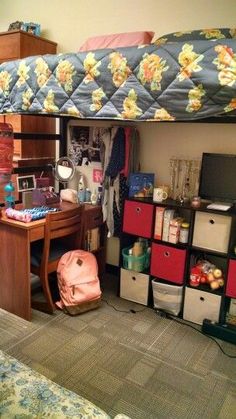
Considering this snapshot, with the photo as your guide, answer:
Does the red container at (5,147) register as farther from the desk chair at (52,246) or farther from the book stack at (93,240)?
the book stack at (93,240)

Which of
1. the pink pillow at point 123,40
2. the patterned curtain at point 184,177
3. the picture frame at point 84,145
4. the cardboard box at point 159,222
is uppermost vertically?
the pink pillow at point 123,40

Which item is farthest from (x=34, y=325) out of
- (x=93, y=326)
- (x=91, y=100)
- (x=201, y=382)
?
(x=91, y=100)

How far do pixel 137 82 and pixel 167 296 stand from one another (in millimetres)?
1625

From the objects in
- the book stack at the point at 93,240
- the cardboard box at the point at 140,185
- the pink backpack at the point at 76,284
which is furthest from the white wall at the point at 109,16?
the pink backpack at the point at 76,284

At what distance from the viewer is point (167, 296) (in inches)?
97.6

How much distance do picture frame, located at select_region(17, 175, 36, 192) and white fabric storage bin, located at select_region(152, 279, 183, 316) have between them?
4.68 feet

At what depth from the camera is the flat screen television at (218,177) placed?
2.27 meters

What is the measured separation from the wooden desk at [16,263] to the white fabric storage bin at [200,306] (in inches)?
47.0

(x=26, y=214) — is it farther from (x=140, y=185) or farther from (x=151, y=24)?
(x=151, y=24)

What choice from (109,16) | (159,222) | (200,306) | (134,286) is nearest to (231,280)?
(200,306)

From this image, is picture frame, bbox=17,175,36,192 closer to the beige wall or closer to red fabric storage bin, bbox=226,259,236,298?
the beige wall

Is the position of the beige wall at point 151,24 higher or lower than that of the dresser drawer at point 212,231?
higher

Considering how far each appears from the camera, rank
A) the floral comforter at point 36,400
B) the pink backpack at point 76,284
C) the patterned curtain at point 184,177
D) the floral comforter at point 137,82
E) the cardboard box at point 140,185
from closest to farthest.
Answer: the floral comforter at point 36,400 → the floral comforter at point 137,82 → the pink backpack at point 76,284 → the patterned curtain at point 184,177 → the cardboard box at point 140,185

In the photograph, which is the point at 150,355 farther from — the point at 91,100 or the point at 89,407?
the point at 91,100
